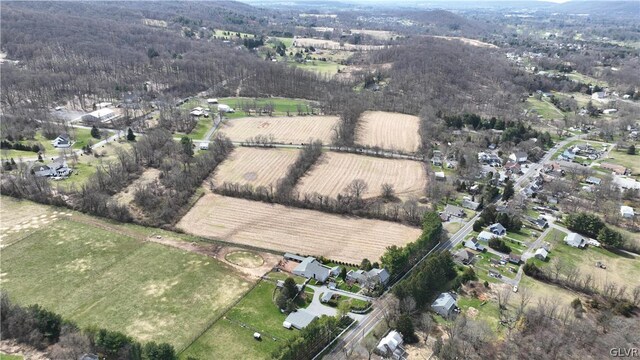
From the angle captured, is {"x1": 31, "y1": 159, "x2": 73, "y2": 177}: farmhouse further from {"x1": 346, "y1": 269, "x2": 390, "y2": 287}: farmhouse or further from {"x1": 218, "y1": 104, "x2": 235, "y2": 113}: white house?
{"x1": 346, "y1": 269, "x2": 390, "y2": 287}: farmhouse

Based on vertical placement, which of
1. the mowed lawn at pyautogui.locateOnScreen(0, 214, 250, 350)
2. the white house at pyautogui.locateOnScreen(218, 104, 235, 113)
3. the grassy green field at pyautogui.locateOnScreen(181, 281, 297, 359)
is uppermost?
the white house at pyautogui.locateOnScreen(218, 104, 235, 113)

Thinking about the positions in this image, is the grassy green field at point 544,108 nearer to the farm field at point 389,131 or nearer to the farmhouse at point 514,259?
the farm field at point 389,131

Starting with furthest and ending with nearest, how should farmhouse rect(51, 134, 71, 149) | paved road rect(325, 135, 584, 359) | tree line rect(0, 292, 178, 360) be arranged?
farmhouse rect(51, 134, 71, 149) → paved road rect(325, 135, 584, 359) → tree line rect(0, 292, 178, 360)

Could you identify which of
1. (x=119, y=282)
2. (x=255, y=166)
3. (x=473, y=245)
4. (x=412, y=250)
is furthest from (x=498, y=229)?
(x=119, y=282)

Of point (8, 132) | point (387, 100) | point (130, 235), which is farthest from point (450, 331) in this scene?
point (8, 132)

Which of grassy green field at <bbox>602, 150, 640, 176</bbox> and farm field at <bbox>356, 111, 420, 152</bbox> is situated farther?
farm field at <bbox>356, 111, 420, 152</bbox>

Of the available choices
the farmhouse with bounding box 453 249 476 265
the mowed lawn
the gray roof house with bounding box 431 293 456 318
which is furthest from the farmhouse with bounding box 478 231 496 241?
the mowed lawn
